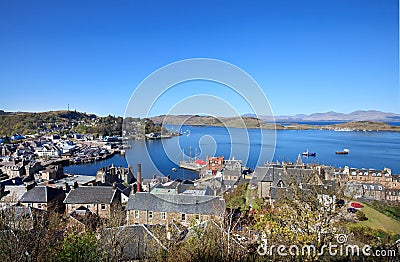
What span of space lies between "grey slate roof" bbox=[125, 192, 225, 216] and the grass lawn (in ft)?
18.5

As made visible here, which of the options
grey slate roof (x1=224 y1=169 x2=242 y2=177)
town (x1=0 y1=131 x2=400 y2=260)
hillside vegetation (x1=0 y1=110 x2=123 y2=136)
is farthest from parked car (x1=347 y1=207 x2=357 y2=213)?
hillside vegetation (x1=0 y1=110 x2=123 y2=136)

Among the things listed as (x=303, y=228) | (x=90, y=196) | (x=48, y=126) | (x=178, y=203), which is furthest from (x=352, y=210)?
(x=48, y=126)

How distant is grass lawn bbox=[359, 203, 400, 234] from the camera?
33.9 feet

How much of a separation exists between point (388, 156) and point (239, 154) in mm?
31043

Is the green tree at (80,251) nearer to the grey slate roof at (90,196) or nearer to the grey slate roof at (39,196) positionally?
the grey slate roof at (90,196)

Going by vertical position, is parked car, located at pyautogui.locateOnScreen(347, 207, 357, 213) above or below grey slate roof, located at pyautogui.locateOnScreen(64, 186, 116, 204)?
below

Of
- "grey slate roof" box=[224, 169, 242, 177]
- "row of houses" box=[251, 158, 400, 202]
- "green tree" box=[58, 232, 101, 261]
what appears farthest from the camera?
"grey slate roof" box=[224, 169, 242, 177]

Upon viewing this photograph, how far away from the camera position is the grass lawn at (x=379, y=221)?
33.9 ft

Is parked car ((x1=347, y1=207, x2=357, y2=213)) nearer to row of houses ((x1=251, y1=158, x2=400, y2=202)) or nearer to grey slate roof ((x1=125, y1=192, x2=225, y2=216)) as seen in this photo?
row of houses ((x1=251, y1=158, x2=400, y2=202))

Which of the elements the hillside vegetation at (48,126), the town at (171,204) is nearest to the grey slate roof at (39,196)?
the town at (171,204)

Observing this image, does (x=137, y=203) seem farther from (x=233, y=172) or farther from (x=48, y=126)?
(x=48, y=126)

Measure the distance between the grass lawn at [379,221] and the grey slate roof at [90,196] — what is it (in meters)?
10.5

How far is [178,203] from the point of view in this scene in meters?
10.7

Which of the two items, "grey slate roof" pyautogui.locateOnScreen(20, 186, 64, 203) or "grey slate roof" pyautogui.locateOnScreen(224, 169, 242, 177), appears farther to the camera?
"grey slate roof" pyautogui.locateOnScreen(224, 169, 242, 177)
